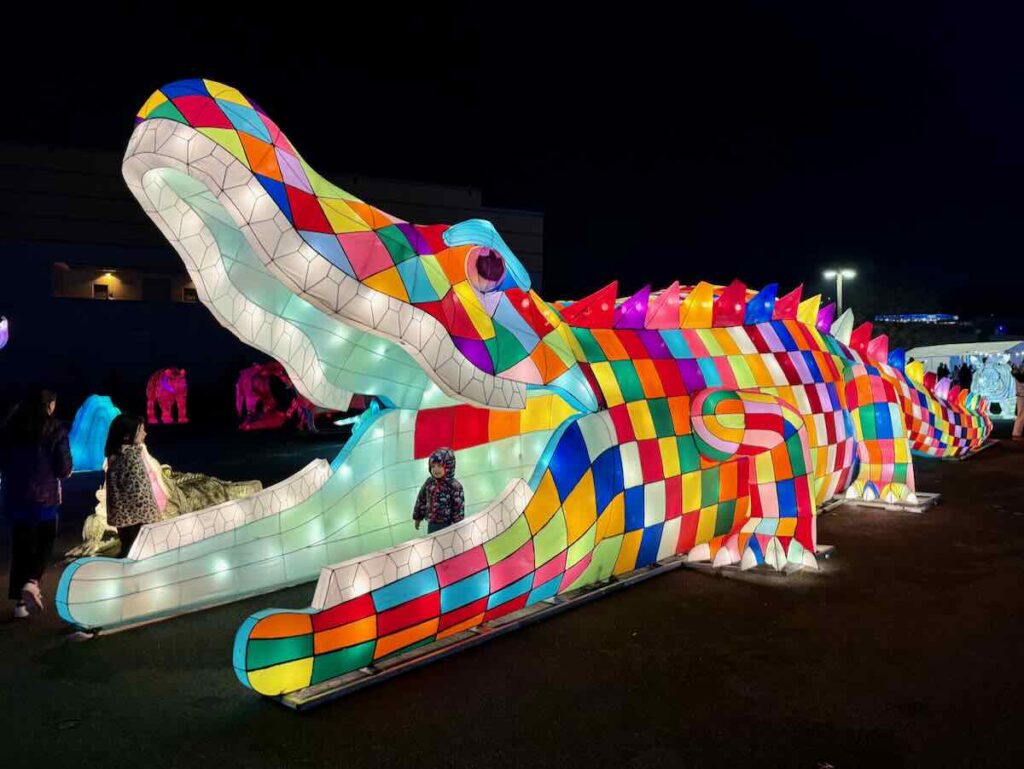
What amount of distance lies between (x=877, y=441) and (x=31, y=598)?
7.01 meters

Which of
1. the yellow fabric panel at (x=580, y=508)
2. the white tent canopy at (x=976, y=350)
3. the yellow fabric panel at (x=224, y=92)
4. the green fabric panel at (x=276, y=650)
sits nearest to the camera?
the green fabric panel at (x=276, y=650)

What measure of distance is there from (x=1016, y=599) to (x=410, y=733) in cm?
400

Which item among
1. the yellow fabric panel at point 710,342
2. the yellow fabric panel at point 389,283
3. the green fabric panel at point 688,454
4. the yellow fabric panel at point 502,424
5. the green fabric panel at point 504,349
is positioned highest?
the yellow fabric panel at point 389,283

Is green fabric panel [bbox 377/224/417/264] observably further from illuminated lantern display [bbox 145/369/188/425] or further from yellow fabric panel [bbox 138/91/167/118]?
illuminated lantern display [bbox 145/369/188/425]

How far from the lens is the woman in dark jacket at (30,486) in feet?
16.9

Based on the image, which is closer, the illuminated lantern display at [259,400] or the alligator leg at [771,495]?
the alligator leg at [771,495]

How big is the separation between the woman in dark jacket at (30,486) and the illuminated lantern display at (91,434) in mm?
7022

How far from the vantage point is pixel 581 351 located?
522 centimetres

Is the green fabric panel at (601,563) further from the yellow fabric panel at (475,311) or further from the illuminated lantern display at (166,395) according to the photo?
the illuminated lantern display at (166,395)

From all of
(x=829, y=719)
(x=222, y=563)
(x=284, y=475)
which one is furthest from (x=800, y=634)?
(x=284, y=475)

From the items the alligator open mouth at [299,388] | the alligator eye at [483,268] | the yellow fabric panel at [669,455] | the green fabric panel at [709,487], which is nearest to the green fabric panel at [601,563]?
the yellow fabric panel at [669,455]

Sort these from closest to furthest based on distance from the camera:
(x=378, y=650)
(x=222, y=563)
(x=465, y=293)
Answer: (x=378, y=650) → (x=465, y=293) → (x=222, y=563)

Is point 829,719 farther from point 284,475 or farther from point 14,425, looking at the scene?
point 284,475

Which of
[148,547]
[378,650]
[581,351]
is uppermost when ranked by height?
[581,351]
